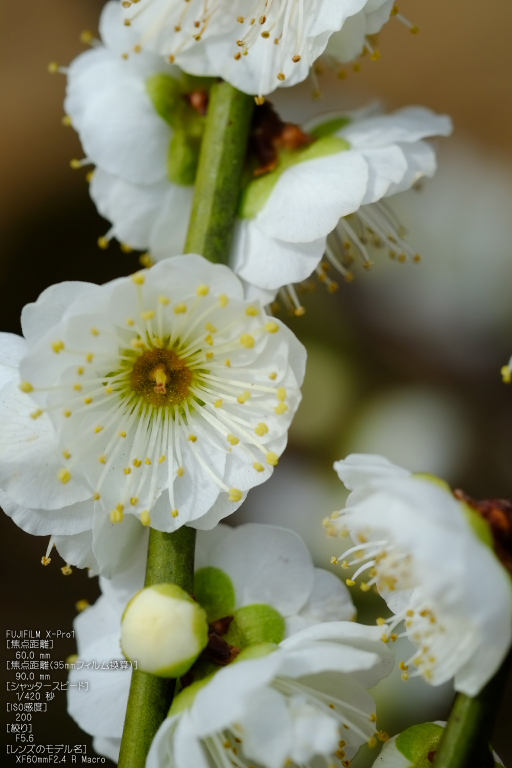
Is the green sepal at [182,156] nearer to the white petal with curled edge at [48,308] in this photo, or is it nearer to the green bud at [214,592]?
the white petal with curled edge at [48,308]

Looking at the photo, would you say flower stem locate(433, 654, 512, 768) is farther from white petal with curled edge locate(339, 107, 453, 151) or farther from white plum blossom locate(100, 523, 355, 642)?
white petal with curled edge locate(339, 107, 453, 151)

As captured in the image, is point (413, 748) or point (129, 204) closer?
point (413, 748)

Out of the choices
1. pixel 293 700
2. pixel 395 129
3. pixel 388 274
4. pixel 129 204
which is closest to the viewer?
pixel 293 700

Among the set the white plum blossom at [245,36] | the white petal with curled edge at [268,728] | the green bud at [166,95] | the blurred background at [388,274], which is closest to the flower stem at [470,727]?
the white petal with curled edge at [268,728]

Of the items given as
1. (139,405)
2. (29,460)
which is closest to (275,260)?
(139,405)

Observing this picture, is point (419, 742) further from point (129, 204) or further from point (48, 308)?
point (129, 204)

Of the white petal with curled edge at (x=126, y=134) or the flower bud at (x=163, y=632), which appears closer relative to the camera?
the flower bud at (x=163, y=632)
